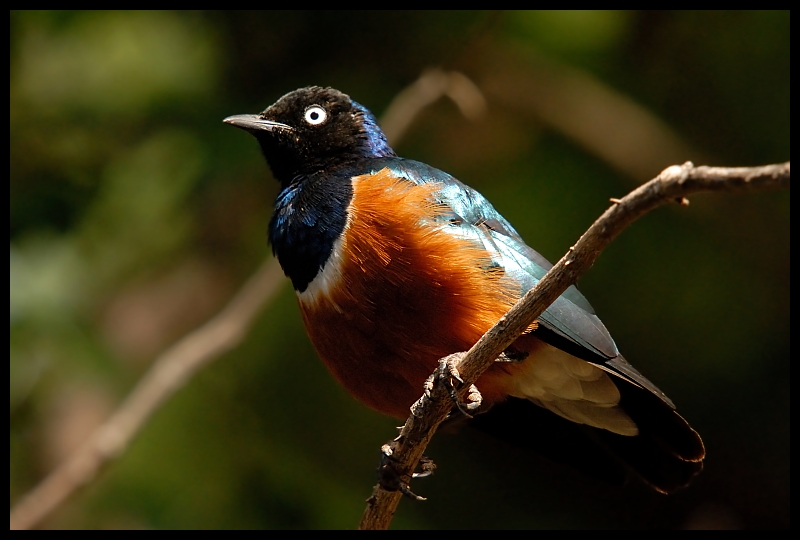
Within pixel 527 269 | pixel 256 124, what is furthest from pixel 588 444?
pixel 256 124

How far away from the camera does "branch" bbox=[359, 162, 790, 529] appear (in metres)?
2.06

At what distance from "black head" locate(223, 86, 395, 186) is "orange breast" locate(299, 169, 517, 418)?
2.35 feet

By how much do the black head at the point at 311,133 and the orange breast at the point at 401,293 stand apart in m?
0.72

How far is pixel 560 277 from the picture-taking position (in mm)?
2605

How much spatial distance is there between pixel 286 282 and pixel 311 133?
6.08 feet

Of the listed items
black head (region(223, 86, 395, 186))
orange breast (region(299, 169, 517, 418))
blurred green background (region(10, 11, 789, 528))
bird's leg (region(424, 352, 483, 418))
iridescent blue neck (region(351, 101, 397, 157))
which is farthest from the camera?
blurred green background (region(10, 11, 789, 528))

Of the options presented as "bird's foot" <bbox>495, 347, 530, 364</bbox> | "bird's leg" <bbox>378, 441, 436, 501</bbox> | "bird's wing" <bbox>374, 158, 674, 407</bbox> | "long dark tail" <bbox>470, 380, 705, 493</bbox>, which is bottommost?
"long dark tail" <bbox>470, 380, 705, 493</bbox>

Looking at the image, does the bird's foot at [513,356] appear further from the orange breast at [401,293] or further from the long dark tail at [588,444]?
the long dark tail at [588,444]

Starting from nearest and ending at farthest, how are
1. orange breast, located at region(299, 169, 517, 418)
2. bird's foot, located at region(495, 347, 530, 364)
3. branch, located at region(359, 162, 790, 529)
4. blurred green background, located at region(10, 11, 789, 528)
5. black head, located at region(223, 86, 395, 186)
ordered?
branch, located at region(359, 162, 790, 529), orange breast, located at region(299, 169, 517, 418), bird's foot, located at region(495, 347, 530, 364), black head, located at region(223, 86, 395, 186), blurred green background, located at region(10, 11, 789, 528)

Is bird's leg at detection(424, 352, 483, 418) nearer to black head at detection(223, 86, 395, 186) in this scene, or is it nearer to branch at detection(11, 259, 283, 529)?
black head at detection(223, 86, 395, 186)

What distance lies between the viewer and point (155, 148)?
20.0 feet

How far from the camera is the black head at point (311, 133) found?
461 centimetres

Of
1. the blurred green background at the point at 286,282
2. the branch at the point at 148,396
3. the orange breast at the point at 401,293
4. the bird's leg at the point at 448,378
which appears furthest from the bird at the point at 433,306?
the blurred green background at the point at 286,282

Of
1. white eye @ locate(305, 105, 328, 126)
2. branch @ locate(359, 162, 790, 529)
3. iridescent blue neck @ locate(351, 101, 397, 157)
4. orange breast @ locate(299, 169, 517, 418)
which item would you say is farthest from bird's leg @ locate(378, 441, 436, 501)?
white eye @ locate(305, 105, 328, 126)
